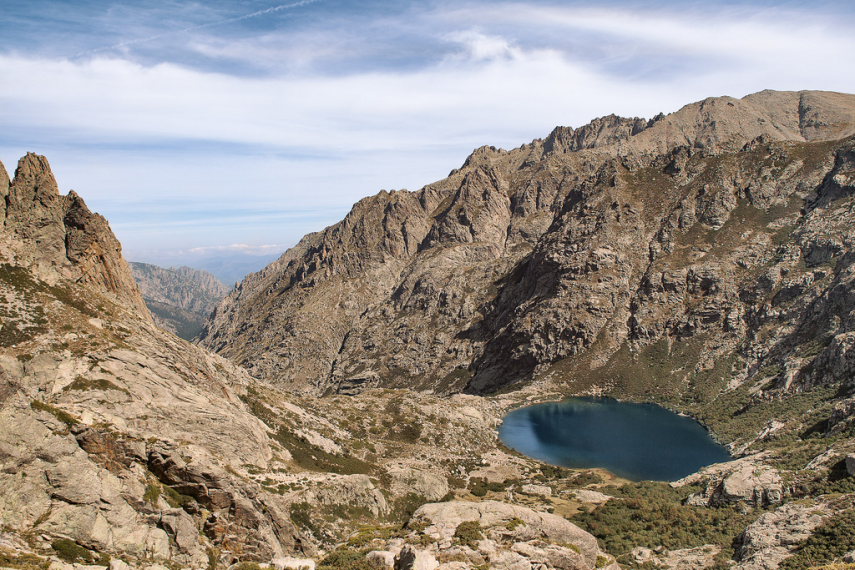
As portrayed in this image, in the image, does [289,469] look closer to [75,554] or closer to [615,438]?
[75,554]

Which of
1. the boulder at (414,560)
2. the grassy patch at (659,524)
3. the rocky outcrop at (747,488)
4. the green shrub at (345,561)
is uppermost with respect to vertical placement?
the boulder at (414,560)

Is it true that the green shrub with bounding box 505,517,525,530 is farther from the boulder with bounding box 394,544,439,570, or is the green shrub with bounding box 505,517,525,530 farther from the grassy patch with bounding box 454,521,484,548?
the boulder with bounding box 394,544,439,570

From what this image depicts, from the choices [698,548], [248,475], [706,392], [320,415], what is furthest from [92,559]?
[706,392]

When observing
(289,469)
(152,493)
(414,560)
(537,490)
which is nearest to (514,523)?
(414,560)

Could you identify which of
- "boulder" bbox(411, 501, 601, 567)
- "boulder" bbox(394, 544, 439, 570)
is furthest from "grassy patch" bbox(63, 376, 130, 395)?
"boulder" bbox(394, 544, 439, 570)

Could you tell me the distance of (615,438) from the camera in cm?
13375

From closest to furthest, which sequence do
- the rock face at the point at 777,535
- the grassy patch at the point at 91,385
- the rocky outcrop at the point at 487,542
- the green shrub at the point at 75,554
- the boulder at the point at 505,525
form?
the green shrub at the point at 75,554
the rocky outcrop at the point at 487,542
the boulder at the point at 505,525
the rock face at the point at 777,535
the grassy patch at the point at 91,385

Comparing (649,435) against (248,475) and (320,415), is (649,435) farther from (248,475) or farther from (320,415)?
(248,475)

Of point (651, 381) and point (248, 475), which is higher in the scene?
point (248, 475)

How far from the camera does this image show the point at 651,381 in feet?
579

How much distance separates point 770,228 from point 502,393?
122727 mm

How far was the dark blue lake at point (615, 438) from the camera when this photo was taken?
11200 cm

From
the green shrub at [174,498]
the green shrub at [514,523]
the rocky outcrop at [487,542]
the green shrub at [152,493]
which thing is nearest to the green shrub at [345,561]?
the rocky outcrop at [487,542]

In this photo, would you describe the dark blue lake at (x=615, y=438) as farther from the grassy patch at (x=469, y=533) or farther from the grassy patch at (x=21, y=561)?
the grassy patch at (x=21, y=561)
